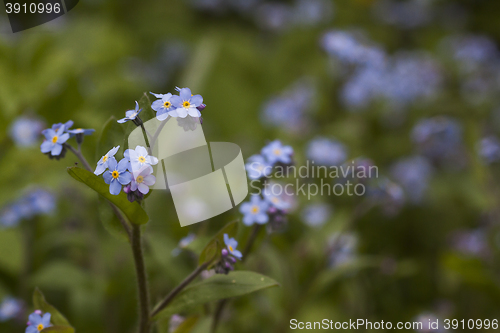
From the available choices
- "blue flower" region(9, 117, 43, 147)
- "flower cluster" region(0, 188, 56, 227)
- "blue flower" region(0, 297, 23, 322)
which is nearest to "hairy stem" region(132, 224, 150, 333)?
"blue flower" region(0, 297, 23, 322)

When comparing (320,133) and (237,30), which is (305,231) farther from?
(237,30)

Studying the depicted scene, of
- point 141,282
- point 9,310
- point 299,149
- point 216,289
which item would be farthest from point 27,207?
point 299,149

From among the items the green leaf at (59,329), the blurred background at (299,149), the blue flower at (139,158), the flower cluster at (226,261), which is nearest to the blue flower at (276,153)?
the blurred background at (299,149)

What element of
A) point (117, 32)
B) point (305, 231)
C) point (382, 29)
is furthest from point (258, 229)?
point (382, 29)

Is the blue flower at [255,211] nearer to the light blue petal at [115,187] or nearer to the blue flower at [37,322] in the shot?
the light blue petal at [115,187]

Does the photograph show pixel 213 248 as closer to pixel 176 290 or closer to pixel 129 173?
pixel 176 290

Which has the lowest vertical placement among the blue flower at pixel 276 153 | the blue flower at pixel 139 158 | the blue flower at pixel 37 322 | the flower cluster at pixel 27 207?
the flower cluster at pixel 27 207
